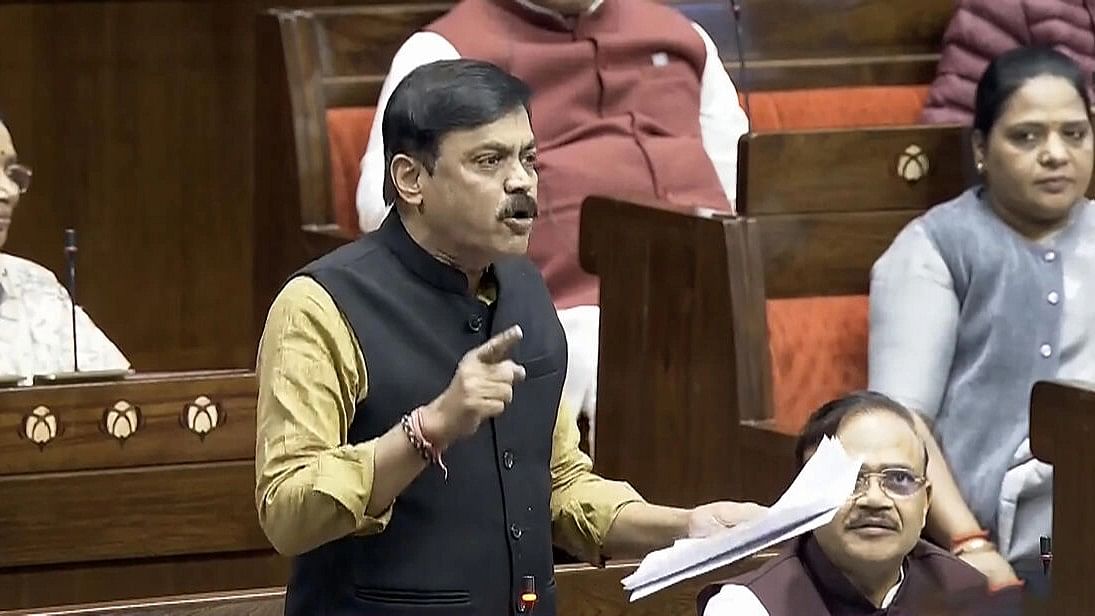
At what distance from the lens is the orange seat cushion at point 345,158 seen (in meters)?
2.85

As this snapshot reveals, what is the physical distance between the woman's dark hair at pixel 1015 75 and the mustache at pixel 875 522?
35.8 inches

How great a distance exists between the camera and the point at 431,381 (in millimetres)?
1583

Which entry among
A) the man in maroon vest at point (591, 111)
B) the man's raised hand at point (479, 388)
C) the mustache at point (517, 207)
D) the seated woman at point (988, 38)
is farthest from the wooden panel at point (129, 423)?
the seated woman at point (988, 38)

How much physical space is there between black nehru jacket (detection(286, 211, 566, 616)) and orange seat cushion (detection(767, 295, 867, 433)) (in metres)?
0.91

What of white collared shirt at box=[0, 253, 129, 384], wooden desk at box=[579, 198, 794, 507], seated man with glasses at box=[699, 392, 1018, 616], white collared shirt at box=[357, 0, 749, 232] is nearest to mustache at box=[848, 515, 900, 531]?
seated man with glasses at box=[699, 392, 1018, 616]

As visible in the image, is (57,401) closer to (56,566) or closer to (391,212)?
(56,566)

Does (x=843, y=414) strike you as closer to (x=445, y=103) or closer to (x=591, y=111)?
(x=445, y=103)

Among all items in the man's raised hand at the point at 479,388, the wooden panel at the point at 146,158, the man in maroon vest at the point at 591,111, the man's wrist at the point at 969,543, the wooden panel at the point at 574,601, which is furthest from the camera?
the wooden panel at the point at 146,158

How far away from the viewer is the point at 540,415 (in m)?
1.64

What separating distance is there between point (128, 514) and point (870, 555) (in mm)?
895

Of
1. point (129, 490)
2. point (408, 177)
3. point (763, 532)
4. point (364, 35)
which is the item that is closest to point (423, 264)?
point (408, 177)

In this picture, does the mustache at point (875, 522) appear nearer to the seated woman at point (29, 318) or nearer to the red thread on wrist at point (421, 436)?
the red thread on wrist at point (421, 436)

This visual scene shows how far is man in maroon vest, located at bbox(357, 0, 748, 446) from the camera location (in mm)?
2709

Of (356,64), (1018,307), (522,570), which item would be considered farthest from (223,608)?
(356,64)
